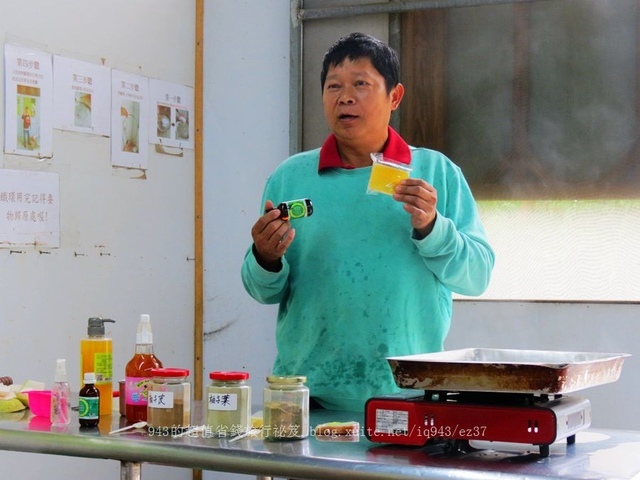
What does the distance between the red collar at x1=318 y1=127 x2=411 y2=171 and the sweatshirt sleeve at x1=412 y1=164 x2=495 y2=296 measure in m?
0.13

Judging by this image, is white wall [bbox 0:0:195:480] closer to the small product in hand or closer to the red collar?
the red collar

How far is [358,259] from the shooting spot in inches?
89.7

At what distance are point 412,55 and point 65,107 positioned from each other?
4.73 ft

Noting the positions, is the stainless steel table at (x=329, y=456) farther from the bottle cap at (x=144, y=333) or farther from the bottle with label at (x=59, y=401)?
the bottle cap at (x=144, y=333)

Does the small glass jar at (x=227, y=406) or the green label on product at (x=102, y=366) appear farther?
the green label on product at (x=102, y=366)

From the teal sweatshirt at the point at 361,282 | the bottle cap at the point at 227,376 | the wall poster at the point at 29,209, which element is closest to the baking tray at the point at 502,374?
the bottle cap at the point at 227,376

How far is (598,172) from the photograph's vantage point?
3.56 metres

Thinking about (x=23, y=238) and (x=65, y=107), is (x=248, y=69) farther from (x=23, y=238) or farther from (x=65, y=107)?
(x=23, y=238)

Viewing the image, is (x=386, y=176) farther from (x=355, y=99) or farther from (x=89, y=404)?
(x=89, y=404)

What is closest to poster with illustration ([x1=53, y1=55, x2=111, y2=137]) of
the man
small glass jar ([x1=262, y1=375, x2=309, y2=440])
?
the man

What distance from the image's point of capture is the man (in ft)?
7.32

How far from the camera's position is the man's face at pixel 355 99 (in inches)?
91.3

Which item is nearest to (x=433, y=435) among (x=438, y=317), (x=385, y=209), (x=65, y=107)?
(x=438, y=317)

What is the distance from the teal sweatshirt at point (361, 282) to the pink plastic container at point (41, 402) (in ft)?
1.85
